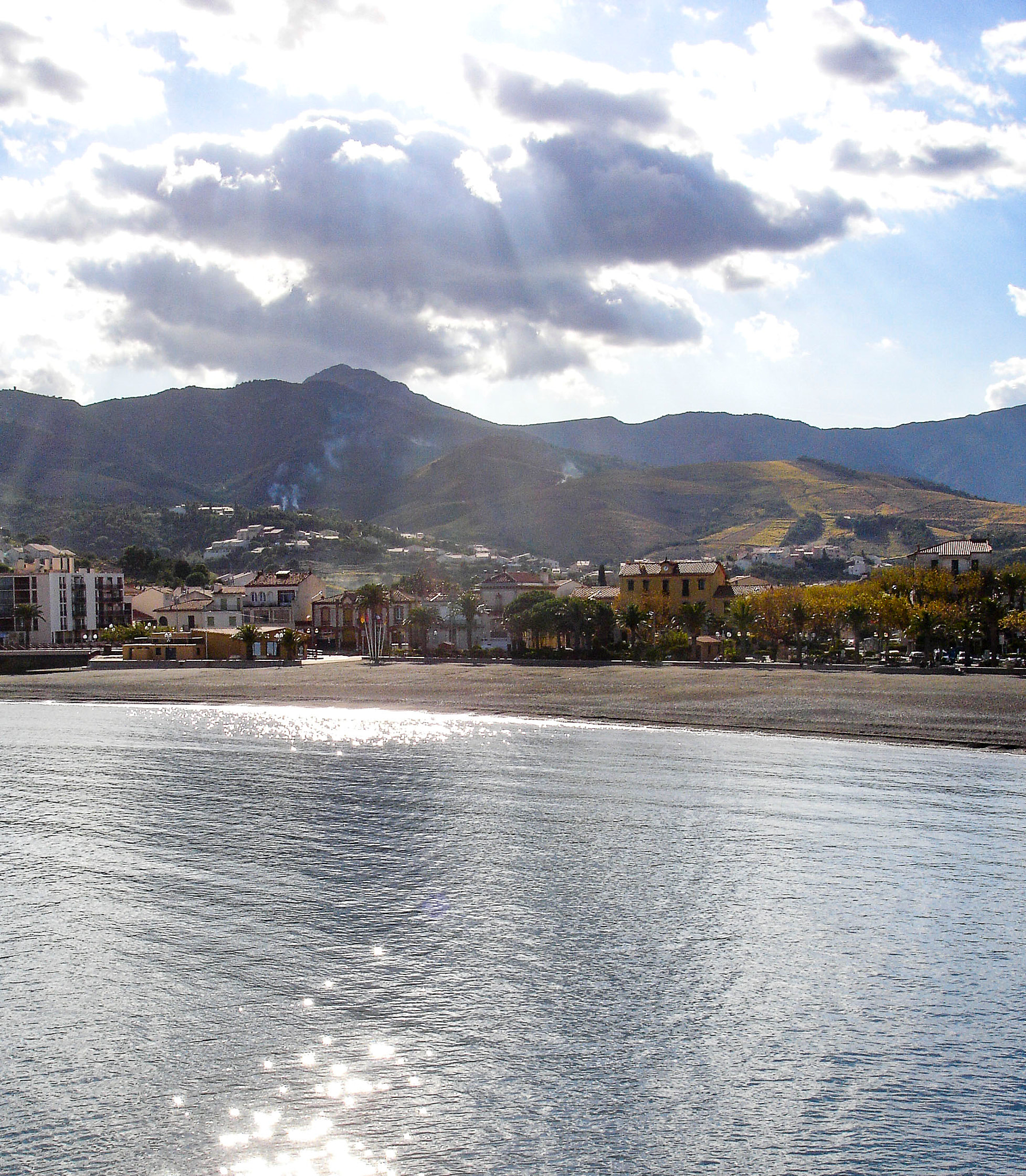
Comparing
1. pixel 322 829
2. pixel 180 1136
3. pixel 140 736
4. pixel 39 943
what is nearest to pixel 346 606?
pixel 140 736

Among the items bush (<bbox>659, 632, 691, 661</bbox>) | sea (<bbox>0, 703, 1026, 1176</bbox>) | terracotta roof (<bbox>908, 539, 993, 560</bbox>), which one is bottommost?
sea (<bbox>0, 703, 1026, 1176</bbox>)

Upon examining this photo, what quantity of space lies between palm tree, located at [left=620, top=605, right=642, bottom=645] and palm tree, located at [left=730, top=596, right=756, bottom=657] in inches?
304

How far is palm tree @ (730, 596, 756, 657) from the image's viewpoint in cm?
8094

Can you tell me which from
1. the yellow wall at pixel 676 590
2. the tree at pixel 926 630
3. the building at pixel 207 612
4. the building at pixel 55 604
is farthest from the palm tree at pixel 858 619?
the building at pixel 55 604

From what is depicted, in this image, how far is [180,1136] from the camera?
1247cm

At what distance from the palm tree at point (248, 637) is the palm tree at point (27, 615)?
137ft

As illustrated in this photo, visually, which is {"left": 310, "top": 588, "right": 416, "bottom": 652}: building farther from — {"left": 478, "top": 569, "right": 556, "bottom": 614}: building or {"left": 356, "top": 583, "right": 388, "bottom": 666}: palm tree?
{"left": 478, "top": 569, "right": 556, "bottom": 614}: building

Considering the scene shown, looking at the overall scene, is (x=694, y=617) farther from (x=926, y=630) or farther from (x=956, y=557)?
(x=956, y=557)

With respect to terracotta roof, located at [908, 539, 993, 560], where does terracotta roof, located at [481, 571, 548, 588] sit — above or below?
below

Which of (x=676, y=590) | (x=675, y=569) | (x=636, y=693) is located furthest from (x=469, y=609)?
(x=636, y=693)

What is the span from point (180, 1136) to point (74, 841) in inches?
647

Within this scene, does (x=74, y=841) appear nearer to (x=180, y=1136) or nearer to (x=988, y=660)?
(x=180, y=1136)

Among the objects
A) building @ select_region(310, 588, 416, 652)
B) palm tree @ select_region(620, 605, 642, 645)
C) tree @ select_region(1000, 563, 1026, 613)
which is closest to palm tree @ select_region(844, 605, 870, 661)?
tree @ select_region(1000, 563, 1026, 613)

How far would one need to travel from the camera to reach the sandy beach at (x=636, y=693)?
1801 inches
